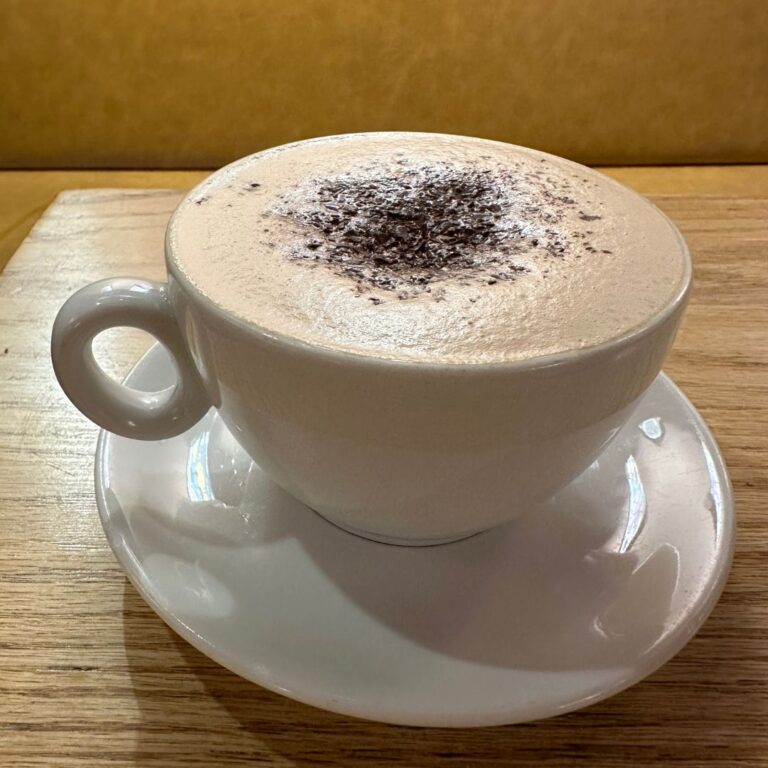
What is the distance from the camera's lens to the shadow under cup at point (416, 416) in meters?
0.41

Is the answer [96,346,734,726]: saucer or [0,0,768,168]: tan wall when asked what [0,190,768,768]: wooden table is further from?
[0,0,768,168]: tan wall

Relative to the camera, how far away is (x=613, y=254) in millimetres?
514

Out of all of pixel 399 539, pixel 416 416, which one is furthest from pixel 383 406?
pixel 399 539

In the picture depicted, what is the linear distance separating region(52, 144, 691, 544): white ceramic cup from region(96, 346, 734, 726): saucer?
0.12ft

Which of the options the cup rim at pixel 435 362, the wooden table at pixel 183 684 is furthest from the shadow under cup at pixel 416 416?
the wooden table at pixel 183 684

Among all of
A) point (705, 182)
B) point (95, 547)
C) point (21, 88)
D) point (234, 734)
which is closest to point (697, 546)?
point (234, 734)

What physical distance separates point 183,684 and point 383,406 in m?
0.23

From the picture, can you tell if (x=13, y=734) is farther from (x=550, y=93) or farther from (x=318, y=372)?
(x=550, y=93)

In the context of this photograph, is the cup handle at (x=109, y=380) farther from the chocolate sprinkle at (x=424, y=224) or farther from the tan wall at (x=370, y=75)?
the tan wall at (x=370, y=75)

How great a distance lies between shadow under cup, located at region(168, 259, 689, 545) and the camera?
1.36 feet

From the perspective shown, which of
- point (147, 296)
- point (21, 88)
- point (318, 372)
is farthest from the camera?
point (21, 88)

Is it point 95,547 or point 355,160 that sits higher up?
point 355,160

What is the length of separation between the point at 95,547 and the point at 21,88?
1.41 m

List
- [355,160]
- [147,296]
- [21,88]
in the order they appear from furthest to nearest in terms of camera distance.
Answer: [21,88]
[355,160]
[147,296]
